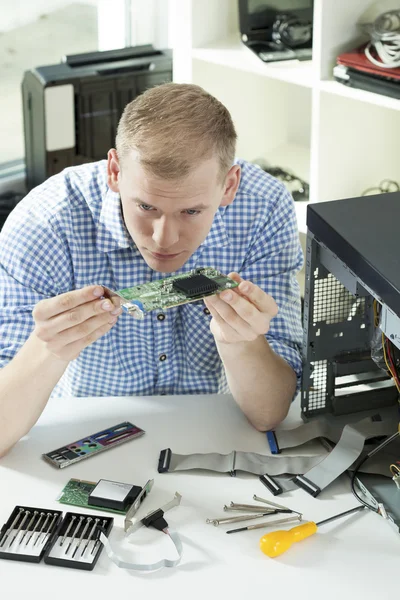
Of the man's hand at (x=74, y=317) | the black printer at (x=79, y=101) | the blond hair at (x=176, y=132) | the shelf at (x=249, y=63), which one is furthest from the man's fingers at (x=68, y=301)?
the black printer at (x=79, y=101)

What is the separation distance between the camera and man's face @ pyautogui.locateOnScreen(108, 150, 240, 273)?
4.59 feet

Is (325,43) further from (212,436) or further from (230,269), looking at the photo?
(212,436)

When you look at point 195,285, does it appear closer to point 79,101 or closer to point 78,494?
point 78,494

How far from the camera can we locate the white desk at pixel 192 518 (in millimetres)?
1106

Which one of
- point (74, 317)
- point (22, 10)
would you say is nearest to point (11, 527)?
point (74, 317)

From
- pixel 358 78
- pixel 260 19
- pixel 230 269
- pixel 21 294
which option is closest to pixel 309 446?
pixel 230 269

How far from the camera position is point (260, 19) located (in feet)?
8.23

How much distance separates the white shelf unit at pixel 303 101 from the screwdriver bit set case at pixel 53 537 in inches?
51.8

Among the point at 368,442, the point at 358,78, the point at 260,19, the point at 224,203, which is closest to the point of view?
the point at 368,442

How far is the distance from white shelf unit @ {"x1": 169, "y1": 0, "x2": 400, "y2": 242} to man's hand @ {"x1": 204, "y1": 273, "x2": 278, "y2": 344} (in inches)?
37.1

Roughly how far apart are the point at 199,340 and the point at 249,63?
1.06 meters

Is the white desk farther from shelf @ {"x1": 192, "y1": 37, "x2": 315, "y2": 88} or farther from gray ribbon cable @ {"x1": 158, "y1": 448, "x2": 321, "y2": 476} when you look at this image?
shelf @ {"x1": 192, "y1": 37, "x2": 315, "y2": 88}

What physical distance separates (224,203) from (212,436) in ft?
1.41

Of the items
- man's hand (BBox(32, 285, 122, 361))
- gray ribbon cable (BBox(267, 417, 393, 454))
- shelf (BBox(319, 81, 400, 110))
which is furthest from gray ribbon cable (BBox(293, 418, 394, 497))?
shelf (BBox(319, 81, 400, 110))
